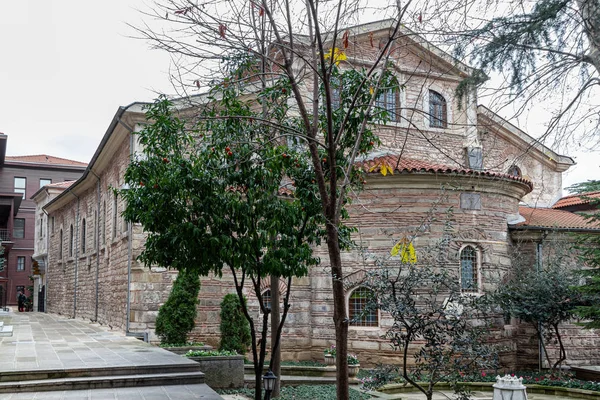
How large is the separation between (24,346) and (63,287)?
18408mm

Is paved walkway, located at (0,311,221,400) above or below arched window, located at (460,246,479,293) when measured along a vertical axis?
below

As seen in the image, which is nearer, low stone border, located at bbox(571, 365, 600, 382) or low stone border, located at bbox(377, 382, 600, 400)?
low stone border, located at bbox(377, 382, 600, 400)

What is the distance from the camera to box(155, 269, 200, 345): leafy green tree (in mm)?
13672

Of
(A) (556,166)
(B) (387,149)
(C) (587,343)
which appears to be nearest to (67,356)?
(B) (387,149)

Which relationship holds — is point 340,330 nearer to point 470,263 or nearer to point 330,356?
point 330,356

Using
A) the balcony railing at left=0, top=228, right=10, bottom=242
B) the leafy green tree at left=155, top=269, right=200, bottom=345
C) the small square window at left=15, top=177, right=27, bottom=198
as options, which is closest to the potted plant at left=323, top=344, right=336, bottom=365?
the leafy green tree at left=155, top=269, right=200, bottom=345

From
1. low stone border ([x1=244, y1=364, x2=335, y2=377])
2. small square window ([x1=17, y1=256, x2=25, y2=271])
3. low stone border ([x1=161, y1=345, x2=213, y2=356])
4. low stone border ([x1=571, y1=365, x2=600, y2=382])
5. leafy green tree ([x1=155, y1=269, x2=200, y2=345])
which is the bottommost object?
low stone border ([x1=571, y1=365, x2=600, y2=382])

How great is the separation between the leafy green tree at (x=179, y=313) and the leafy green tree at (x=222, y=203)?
17.0ft

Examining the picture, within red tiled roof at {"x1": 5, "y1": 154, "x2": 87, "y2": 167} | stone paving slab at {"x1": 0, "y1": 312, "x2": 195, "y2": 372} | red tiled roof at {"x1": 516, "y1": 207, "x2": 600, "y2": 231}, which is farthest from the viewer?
red tiled roof at {"x1": 5, "y1": 154, "x2": 87, "y2": 167}

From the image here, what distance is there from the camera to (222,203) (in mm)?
8352

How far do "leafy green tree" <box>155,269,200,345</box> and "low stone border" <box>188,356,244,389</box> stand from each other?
2655 millimetres

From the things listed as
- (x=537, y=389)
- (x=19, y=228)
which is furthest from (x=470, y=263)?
(x=19, y=228)

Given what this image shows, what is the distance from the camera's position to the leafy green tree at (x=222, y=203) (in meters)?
8.29

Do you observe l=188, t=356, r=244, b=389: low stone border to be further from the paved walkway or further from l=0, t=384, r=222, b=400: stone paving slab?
l=0, t=384, r=222, b=400: stone paving slab
